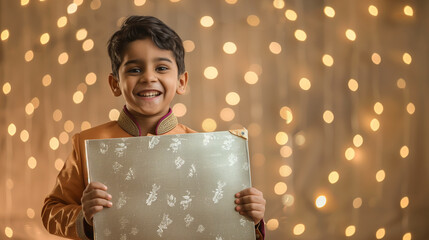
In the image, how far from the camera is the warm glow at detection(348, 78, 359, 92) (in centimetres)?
110

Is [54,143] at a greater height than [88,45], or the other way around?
[88,45]

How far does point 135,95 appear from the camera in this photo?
691 mm

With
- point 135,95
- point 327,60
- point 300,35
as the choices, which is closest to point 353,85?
point 327,60

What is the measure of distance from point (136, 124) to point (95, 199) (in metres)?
0.18

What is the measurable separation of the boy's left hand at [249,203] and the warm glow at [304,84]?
1.70ft

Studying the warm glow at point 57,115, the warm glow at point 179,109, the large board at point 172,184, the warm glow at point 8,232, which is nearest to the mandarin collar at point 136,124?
the large board at point 172,184

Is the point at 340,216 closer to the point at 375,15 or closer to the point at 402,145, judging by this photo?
the point at 402,145

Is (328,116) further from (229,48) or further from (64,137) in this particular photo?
(64,137)

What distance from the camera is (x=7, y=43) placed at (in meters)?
1.10

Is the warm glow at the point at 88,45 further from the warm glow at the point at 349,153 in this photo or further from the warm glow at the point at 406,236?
the warm glow at the point at 406,236

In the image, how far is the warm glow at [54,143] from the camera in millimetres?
1062

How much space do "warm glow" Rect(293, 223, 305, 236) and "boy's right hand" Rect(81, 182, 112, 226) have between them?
0.63 metres

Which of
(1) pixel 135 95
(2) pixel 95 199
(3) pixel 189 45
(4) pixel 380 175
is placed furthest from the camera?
(4) pixel 380 175

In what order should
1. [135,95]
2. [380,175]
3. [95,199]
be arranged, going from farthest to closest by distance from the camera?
[380,175] → [135,95] → [95,199]
